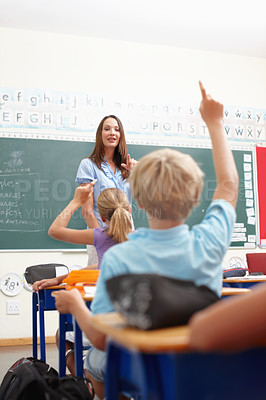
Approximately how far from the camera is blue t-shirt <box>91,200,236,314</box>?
1055 millimetres

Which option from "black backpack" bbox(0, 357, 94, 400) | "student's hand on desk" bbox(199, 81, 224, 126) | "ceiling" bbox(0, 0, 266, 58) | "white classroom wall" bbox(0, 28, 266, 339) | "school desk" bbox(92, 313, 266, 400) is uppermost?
"ceiling" bbox(0, 0, 266, 58)

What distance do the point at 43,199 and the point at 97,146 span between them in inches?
54.0

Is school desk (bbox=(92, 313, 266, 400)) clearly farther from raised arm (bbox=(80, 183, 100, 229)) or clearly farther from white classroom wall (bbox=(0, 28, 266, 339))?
white classroom wall (bbox=(0, 28, 266, 339))

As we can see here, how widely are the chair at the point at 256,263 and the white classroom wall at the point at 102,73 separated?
3.40 feet

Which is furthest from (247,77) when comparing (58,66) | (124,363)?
(124,363)

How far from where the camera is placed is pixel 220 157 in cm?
132

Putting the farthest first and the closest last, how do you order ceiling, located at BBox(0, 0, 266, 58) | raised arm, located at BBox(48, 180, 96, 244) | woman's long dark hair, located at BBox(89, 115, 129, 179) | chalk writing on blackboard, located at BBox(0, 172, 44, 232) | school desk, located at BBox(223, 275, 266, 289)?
1. chalk writing on blackboard, located at BBox(0, 172, 44, 232)
2. ceiling, located at BBox(0, 0, 266, 58)
3. woman's long dark hair, located at BBox(89, 115, 129, 179)
4. school desk, located at BBox(223, 275, 266, 289)
5. raised arm, located at BBox(48, 180, 96, 244)

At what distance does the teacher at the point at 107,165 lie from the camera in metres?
3.37

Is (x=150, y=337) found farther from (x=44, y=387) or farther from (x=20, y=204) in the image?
(x=20, y=204)

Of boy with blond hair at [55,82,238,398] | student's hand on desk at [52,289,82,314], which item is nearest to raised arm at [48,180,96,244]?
student's hand on desk at [52,289,82,314]

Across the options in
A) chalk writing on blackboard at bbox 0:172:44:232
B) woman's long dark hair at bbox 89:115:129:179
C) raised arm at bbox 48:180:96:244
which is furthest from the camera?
chalk writing on blackboard at bbox 0:172:44:232

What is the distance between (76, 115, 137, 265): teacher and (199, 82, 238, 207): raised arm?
1862 mm

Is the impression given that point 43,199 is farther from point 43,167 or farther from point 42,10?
point 42,10

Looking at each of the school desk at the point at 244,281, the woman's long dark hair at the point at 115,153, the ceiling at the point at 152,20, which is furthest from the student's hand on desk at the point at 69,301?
the ceiling at the point at 152,20
